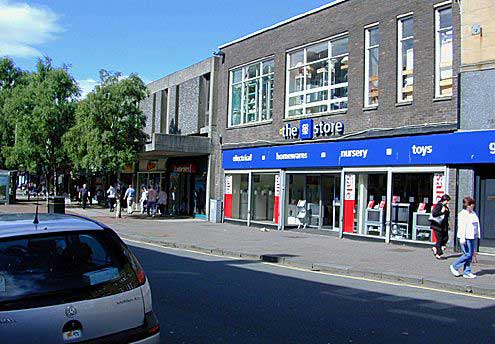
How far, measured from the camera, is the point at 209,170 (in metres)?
26.1

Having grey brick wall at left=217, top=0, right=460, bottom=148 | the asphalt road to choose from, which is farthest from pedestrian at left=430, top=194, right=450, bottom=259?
the asphalt road

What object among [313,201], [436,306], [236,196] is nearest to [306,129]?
[313,201]

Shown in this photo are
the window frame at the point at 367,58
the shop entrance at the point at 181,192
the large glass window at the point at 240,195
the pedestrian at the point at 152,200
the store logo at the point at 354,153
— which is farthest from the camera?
the shop entrance at the point at 181,192

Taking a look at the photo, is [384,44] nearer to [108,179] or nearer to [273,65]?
[273,65]

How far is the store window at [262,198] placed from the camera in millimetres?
23016

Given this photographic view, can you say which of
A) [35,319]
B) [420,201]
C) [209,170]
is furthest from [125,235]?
[35,319]

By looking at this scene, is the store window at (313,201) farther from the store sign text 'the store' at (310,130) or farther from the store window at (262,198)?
the store sign text 'the store' at (310,130)

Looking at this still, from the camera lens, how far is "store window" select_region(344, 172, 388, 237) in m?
17.5

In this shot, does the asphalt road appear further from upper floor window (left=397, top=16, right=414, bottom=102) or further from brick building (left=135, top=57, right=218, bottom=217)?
brick building (left=135, top=57, right=218, bottom=217)

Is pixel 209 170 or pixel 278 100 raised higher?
pixel 278 100

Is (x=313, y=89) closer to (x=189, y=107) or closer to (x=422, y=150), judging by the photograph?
(x=422, y=150)

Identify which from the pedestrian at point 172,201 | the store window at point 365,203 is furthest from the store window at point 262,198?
the pedestrian at point 172,201

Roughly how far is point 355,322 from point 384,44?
1251cm

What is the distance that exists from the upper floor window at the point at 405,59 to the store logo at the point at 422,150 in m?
1.67
